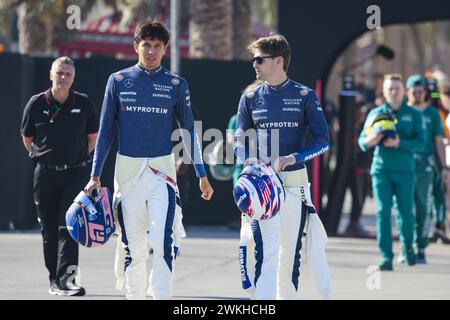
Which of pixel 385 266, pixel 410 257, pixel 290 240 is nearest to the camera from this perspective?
pixel 290 240

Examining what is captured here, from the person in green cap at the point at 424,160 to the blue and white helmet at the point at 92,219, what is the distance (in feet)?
17.4

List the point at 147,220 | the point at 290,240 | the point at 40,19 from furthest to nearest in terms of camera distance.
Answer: the point at 40,19 → the point at 147,220 → the point at 290,240

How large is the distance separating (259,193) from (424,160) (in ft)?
18.7

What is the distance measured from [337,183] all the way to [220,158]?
1.55 metres

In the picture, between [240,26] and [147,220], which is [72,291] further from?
[240,26]

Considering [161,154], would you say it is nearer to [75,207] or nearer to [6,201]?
[75,207]

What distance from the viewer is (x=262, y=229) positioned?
8.27 m

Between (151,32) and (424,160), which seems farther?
(424,160)

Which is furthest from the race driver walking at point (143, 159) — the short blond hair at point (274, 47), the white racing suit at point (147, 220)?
the short blond hair at point (274, 47)

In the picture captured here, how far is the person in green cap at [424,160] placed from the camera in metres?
13.2

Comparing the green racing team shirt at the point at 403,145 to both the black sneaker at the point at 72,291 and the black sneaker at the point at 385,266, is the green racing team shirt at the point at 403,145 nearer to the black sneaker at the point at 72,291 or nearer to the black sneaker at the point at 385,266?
the black sneaker at the point at 385,266

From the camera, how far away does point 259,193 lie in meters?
8.03


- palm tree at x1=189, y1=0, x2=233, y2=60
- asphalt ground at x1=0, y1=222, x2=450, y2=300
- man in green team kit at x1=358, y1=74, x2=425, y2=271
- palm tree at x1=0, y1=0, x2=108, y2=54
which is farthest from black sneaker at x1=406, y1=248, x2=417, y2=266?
palm tree at x1=0, y1=0, x2=108, y2=54

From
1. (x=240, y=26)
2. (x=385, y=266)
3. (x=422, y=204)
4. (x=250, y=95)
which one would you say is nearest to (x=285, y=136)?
(x=250, y=95)
